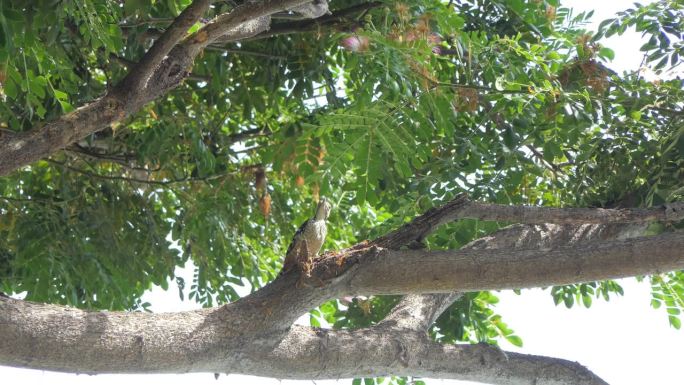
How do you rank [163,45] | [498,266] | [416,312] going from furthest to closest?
[416,312], [498,266], [163,45]

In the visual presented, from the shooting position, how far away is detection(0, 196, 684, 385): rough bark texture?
2908mm

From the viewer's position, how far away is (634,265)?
3.20 meters

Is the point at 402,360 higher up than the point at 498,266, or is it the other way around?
the point at 498,266

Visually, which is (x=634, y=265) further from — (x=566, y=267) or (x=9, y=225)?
(x=9, y=225)

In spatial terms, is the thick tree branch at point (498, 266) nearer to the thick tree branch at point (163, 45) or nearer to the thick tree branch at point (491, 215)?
the thick tree branch at point (491, 215)

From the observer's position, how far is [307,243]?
3.56 meters

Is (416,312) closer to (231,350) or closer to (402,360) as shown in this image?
(402,360)

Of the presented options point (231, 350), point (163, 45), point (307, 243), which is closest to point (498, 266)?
point (307, 243)

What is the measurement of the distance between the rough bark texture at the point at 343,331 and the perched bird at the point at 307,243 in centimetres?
4

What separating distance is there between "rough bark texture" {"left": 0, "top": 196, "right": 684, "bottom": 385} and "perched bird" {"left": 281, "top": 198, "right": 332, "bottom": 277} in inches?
1.7

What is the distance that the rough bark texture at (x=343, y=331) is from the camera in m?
2.91

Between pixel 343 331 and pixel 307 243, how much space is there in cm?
36

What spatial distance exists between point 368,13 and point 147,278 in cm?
254

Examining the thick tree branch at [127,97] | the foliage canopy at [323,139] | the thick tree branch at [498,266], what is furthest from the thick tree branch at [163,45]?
the thick tree branch at [498,266]
